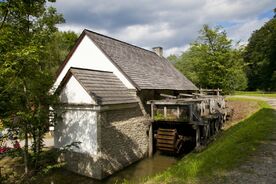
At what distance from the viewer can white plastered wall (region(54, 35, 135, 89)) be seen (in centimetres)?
1305

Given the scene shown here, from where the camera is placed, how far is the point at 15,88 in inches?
279

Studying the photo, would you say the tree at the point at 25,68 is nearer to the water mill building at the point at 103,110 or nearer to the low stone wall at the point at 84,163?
the water mill building at the point at 103,110

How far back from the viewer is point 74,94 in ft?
34.0

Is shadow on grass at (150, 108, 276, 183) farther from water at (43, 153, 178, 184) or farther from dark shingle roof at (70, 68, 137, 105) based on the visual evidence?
dark shingle roof at (70, 68, 137, 105)

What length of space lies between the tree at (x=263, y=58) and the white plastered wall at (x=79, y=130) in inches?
1570

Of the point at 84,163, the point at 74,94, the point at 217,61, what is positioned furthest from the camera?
the point at 217,61

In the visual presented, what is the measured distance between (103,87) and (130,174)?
4516 mm

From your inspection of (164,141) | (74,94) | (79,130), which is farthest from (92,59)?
(164,141)

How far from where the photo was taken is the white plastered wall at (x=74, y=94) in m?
9.98

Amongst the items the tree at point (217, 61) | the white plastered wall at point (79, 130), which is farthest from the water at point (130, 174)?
the tree at point (217, 61)

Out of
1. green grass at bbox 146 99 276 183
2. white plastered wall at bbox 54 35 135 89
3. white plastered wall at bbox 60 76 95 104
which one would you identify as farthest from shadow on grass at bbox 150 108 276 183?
white plastered wall at bbox 54 35 135 89

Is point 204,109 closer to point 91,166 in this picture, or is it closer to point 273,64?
point 91,166

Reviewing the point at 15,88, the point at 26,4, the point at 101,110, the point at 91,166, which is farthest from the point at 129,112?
the point at 26,4

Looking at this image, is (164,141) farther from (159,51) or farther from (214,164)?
(159,51)
